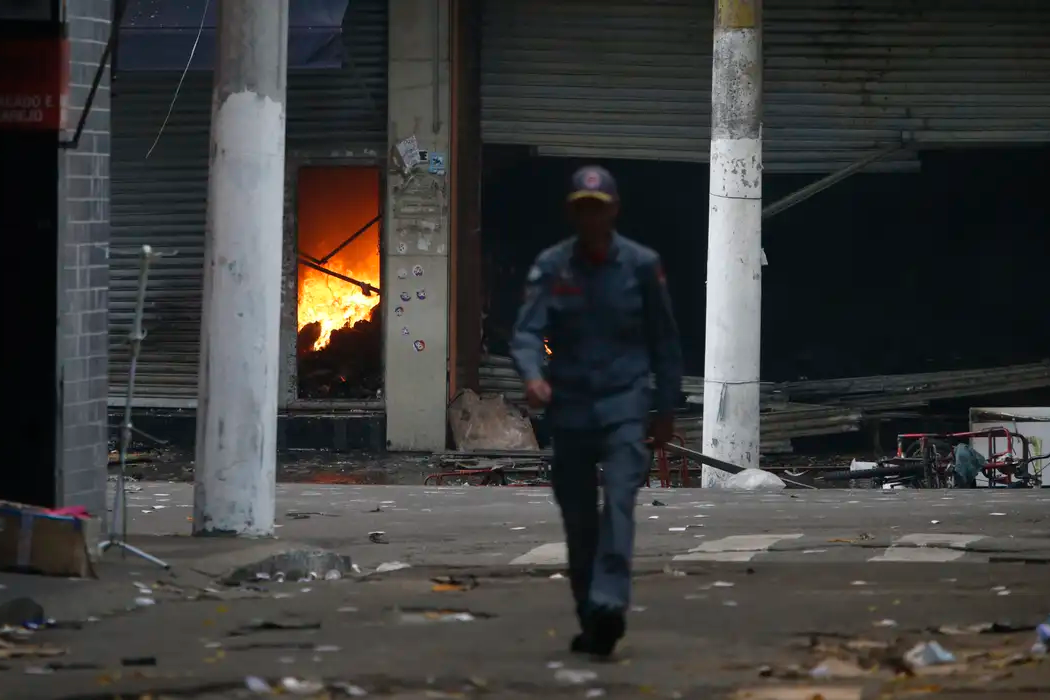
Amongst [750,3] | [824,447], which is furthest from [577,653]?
[824,447]

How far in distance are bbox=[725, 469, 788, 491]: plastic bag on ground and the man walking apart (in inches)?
308

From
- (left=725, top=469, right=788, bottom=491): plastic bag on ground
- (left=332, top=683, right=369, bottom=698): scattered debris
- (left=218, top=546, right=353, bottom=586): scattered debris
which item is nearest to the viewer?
(left=332, top=683, right=369, bottom=698): scattered debris

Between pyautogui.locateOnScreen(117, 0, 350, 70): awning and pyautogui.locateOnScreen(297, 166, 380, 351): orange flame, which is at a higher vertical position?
pyautogui.locateOnScreen(117, 0, 350, 70): awning

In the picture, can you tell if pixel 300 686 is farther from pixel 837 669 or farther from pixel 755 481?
pixel 755 481

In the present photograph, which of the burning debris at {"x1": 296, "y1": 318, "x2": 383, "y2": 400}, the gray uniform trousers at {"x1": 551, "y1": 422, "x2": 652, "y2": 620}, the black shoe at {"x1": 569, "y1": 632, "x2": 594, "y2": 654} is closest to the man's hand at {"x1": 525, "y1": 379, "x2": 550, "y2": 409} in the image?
the gray uniform trousers at {"x1": 551, "y1": 422, "x2": 652, "y2": 620}

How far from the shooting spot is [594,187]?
5.84 meters

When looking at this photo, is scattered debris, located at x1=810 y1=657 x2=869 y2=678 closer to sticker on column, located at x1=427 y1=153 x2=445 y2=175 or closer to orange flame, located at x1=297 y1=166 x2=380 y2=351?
sticker on column, located at x1=427 y1=153 x2=445 y2=175

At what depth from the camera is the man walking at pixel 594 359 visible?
5.82m

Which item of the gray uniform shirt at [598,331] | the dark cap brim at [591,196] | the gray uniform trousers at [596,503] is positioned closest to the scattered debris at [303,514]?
the gray uniform trousers at [596,503]

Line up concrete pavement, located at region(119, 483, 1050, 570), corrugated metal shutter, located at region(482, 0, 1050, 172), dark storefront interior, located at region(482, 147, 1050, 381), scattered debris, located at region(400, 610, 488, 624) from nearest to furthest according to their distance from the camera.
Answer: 1. scattered debris, located at region(400, 610, 488, 624)
2. concrete pavement, located at region(119, 483, 1050, 570)
3. corrugated metal shutter, located at region(482, 0, 1050, 172)
4. dark storefront interior, located at region(482, 147, 1050, 381)

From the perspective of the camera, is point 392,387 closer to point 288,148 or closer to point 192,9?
point 288,148

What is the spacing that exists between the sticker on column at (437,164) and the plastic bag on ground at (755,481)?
4.82 meters

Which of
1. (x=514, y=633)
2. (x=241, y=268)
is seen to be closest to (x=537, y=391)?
(x=514, y=633)

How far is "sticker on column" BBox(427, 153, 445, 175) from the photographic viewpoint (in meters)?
17.1
